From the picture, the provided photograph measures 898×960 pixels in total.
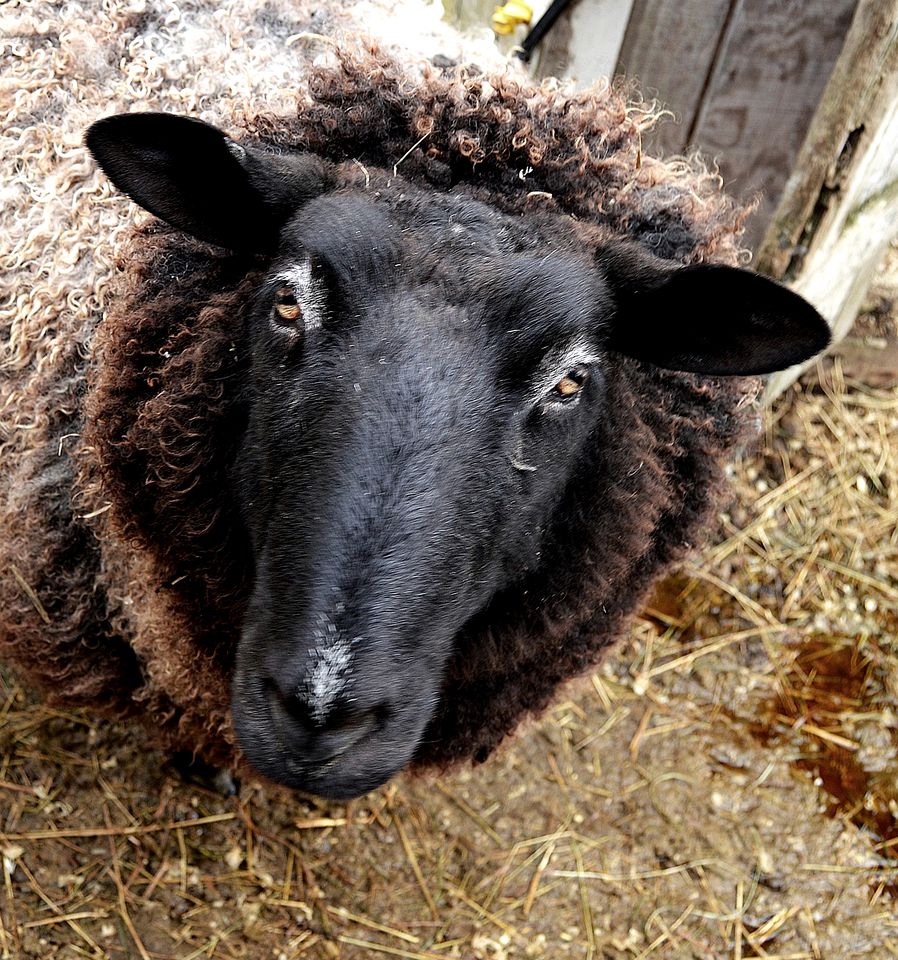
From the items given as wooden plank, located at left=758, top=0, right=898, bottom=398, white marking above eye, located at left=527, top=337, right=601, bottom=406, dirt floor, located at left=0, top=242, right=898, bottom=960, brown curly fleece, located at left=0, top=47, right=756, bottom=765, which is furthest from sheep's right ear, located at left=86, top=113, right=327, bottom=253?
wooden plank, located at left=758, top=0, right=898, bottom=398

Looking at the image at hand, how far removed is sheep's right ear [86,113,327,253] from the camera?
1.63 m

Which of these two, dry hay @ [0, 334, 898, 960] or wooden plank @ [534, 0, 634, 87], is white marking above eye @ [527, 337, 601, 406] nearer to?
dry hay @ [0, 334, 898, 960]

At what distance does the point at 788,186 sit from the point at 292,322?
2.45 meters

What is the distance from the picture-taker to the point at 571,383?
5.59ft

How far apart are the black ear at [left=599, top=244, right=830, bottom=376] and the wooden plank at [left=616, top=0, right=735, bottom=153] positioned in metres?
1.80

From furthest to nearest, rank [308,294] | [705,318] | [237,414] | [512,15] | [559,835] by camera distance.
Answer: [512,15] < [559,835] < [237,414] < [705,318] < [308,294]

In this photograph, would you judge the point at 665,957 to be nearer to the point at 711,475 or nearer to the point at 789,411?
the point at 711,475

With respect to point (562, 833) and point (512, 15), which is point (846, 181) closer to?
point (512, 15)

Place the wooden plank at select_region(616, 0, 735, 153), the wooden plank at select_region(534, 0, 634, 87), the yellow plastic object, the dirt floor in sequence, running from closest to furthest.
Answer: the dirt floor < the wooden plank at select_region(616, 0, 735, 153) < the wooden plank at select_region(534, 0, 634, 87) < the yellow plastic object

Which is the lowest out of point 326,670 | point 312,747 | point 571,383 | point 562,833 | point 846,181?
point 562,833

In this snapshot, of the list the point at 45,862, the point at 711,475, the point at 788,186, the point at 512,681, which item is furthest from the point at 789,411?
the point at 45,862

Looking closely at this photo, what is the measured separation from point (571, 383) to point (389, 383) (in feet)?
1.29

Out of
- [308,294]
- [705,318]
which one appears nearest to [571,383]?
[705,318]

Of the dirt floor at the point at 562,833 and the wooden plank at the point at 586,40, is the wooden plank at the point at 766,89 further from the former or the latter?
the dirt floor at the point at 562,833
